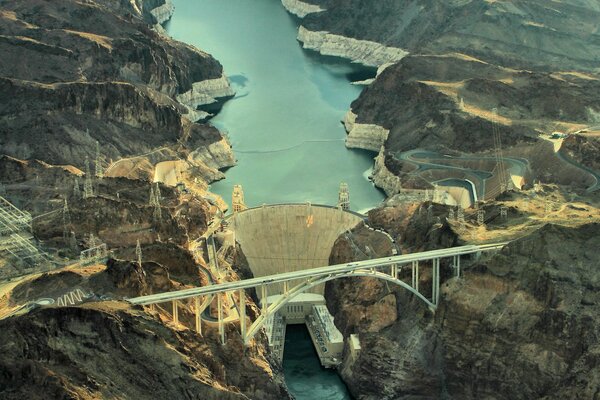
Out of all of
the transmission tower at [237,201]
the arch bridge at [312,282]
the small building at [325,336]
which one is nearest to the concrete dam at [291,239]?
the small building at [325,336]

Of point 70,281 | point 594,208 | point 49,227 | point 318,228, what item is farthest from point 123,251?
point 594,208

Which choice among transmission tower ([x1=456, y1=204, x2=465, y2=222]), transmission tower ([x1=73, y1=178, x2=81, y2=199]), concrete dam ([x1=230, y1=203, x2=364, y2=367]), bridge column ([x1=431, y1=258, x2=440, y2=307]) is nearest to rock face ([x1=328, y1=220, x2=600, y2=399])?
bridge column ([x1=431, y1=258, x2=440, y2=307])

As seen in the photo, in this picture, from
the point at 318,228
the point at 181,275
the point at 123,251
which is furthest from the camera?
the point at 318,228

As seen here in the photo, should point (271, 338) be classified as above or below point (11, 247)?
below

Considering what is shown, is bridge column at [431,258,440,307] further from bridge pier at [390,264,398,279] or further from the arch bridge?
bridge pier at [390,264,398,279]

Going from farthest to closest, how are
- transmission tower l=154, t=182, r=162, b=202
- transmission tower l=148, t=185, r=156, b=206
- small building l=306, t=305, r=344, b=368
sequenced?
transmission tower l=154, t=182, r=162, b=202 → transmission tower l=148, t=185, r=156, b=206 → small building l=306, t=305, r=344, b=368

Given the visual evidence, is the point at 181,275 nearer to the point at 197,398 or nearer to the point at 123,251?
the point at 123,251

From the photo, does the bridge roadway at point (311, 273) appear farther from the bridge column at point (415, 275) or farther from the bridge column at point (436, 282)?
the bridge column at point (436, 282)
